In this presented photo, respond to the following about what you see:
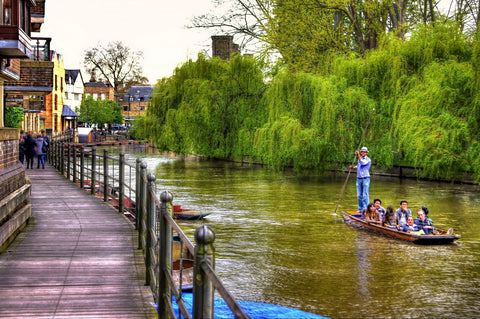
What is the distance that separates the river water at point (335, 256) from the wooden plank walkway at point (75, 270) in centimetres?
277

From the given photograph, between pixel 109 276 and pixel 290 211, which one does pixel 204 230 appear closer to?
pixel 109 276

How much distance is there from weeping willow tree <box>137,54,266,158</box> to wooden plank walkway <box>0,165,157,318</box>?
27.8 metres

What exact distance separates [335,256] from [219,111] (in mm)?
27341

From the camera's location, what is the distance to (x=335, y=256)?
1420cm

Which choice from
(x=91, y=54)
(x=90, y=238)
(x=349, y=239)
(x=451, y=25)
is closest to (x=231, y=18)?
(x=451, y=25)

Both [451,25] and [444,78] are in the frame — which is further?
[451,25]

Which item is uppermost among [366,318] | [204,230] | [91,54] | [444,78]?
[91,54]

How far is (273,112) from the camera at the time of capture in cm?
3384

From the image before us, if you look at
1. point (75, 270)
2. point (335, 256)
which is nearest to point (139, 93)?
point (335, 256)

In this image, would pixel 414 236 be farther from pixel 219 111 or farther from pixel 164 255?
pixel 219 111

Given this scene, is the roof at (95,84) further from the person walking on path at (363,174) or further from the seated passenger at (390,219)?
the seated passenger at (390,219)

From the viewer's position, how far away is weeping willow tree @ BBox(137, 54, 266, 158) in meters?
40.2

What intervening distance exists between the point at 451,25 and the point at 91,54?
70447mm

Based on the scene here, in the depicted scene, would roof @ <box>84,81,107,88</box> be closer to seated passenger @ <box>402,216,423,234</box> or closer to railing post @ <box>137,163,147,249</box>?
seated passenger @ <box>402,216,423,234</box>
